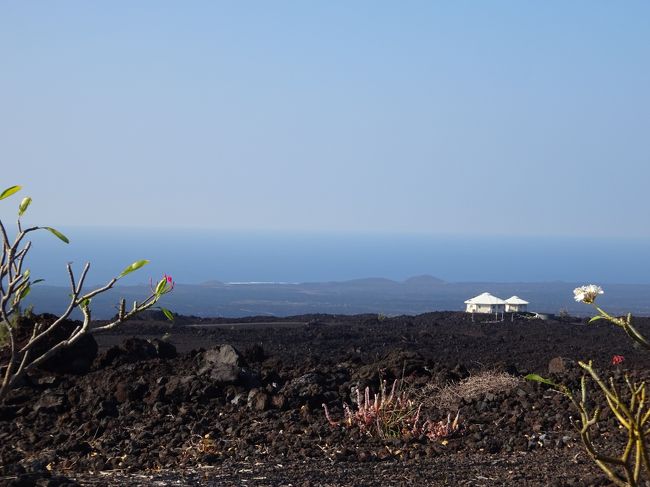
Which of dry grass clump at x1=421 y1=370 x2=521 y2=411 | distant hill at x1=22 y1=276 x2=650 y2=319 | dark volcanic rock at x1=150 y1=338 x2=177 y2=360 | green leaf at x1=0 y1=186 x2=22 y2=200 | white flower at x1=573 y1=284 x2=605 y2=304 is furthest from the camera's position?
distant hill at x1=22 y1=276 x2=650 y2=319

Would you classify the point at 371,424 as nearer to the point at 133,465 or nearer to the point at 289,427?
the point at 289,427

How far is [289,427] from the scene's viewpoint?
8.78 meters

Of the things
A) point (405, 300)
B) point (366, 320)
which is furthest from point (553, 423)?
point (405, 300)

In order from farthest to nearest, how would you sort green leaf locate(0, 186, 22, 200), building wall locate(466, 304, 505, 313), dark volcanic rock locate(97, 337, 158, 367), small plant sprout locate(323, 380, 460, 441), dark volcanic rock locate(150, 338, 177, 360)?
building wall locate(466, 304, 505, 313)
dark volcanic rock locate(150, 338, 177, 360)
dark volcanic rock locate(97, 337, 158, 367)
small plant sprout locate(323, 380, 460, 441)
green leaf locate(0, 186, 22, 200)

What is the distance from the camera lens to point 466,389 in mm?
10031

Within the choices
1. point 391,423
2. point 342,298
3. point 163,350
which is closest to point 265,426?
point 391,423

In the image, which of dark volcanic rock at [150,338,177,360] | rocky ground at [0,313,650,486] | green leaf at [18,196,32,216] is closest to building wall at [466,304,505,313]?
rocky ground at [0,313,650,486]

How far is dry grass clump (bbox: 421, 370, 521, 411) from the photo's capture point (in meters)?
9.81

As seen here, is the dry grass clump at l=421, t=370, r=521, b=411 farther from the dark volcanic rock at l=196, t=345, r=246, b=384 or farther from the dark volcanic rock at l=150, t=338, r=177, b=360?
the dark volcanic rock at l=150, t=338, r=177, b=360

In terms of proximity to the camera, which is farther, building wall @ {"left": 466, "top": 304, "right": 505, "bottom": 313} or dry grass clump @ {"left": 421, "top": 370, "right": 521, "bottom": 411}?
building wall @ {"left": 466, "top": 304, "right": 505, "bottom": 313}

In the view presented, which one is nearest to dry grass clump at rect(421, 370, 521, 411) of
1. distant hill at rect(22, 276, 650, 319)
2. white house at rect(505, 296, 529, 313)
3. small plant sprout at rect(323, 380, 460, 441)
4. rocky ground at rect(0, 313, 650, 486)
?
rocky ground at rect(0, 313, 650, 486)

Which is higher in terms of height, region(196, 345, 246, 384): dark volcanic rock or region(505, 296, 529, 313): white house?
region(196, 345, 246, 384): dark volcanic rock

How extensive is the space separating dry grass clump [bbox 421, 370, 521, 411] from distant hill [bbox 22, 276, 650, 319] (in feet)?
176

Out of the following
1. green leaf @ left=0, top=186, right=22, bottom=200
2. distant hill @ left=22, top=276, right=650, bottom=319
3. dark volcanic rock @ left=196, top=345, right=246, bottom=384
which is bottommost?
distant hill @ left=22, top=276, right=650, bottom=319
